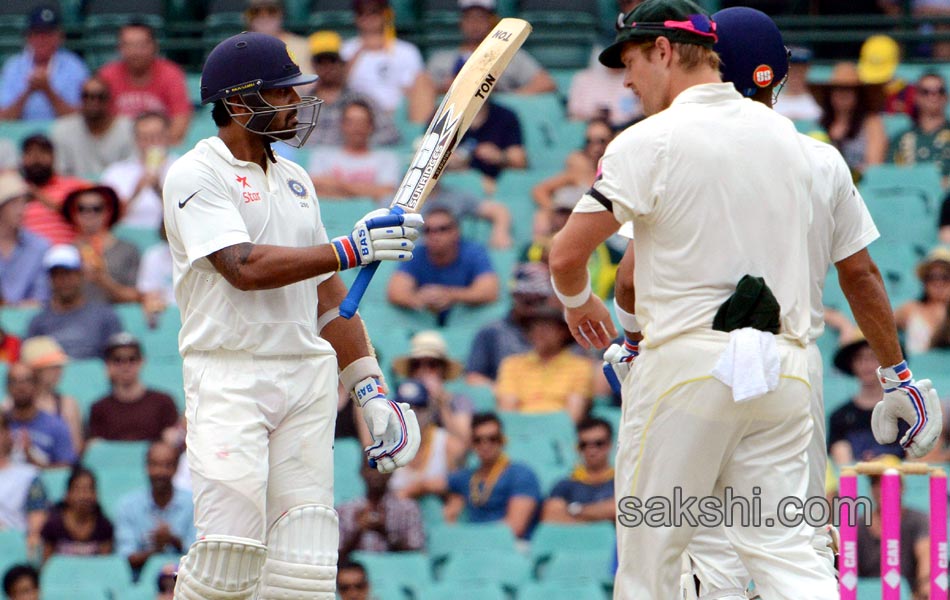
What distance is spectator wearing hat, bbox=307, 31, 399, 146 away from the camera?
1121 centimetres

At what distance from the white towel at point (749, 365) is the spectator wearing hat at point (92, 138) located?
25.2ft

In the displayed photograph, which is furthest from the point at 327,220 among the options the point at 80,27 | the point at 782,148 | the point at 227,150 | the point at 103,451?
A: the point at 782,148

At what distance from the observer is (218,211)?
17.0 ft

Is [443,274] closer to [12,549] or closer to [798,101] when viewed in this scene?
[798,101]

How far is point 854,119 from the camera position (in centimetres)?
1088

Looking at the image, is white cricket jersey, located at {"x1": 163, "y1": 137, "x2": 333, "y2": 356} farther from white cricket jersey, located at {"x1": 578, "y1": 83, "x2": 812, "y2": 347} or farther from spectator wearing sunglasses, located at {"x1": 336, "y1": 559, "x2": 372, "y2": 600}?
spectator wearing sunglasses, located at {"x1": 336, "y1": 559, "x2": 372, "y2": 600}

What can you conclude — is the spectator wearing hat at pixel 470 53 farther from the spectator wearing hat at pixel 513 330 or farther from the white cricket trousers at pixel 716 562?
the white cricket trousers at pixel 716 562

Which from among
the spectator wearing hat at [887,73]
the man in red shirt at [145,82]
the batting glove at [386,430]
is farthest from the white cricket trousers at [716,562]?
the man in red shirt at [145,82]

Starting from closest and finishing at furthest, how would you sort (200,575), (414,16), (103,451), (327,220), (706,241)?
(706,241), (200,575), (103,451), (327,220), (414,16)

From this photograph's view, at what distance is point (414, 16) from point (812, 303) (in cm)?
770

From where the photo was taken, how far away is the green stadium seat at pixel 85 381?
995cm

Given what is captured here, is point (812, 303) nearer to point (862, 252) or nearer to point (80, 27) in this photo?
point (862, 252)

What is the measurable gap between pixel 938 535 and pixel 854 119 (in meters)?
5.52

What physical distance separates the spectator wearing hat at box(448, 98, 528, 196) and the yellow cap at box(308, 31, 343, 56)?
1175 mm
